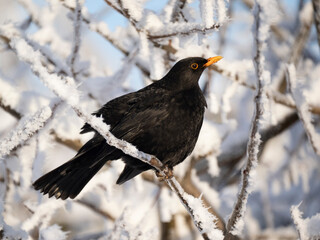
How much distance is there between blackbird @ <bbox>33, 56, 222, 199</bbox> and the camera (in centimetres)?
322

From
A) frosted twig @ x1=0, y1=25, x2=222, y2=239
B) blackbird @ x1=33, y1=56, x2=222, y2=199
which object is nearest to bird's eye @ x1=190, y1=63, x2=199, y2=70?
blackbird @ x1=33, y1=56, x2=222, y2=199

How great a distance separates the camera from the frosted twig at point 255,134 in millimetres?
1686

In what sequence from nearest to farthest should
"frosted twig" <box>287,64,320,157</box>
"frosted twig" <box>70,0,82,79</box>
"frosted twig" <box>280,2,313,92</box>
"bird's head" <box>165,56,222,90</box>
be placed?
"frosted twig" <box>287,64,320,157</box> → "frosted twig" <box>70,0,82,79</box> → "bird's head" <box>165,56,222,90</box> → "frosted twig" <box>280,2,313,92</box>

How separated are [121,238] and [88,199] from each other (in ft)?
5.53

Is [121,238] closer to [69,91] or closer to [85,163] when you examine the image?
[85,163]

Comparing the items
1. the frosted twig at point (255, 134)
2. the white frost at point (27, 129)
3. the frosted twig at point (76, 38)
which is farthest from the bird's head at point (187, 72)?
the white frost at point (27, 129)

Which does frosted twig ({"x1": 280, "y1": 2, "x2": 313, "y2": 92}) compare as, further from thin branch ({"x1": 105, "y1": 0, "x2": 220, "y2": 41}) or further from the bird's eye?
thin branch ({"x1": 105, "y1": 0, "x2": 220, "y2": 41})

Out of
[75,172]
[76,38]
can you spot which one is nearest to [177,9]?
[76,38]

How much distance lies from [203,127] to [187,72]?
1.19m

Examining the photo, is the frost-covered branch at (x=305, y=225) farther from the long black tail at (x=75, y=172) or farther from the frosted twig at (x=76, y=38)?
the frosted twig at (x=76, y=38)

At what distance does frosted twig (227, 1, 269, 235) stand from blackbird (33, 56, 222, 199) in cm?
105

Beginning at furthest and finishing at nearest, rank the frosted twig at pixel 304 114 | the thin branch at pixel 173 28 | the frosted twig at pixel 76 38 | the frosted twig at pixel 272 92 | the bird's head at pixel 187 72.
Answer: the frosted twig at pixel 272 92 → the bird's head at pixel 187 72 → the frosted twig at pixel 76 38 → the frosted twig at pixel 304 114 → the thin branch at pixel 173 28

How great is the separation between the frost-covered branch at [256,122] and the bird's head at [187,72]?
4.73 feet

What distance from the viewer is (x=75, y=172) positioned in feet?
10.8
